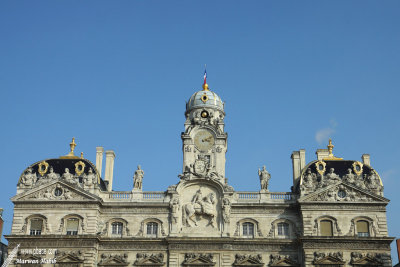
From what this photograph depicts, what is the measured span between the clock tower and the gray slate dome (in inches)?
29.7

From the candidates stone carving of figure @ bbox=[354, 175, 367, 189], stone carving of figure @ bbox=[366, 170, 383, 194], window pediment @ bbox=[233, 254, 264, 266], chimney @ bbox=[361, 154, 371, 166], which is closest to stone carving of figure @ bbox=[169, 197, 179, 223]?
window pediment @ bbox=[233, 254, 264, 266]

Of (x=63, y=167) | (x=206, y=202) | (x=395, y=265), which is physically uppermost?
(x=63, y=167)

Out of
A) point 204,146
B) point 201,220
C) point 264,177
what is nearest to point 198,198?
point 201,220

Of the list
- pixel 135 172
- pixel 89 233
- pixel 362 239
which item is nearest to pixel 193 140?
pixel 135 172

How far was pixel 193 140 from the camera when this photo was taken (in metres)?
60.4

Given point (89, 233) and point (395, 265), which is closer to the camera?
point (89, 233)

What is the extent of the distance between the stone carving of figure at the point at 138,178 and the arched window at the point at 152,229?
4262mm

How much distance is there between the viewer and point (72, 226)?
55406mm

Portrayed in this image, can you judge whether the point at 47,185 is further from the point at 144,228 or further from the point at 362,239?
the point at 362,239

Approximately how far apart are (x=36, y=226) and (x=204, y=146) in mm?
18819

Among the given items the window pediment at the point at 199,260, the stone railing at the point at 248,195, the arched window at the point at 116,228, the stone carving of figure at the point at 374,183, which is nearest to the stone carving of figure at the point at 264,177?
the stone railing at the point at 248,195

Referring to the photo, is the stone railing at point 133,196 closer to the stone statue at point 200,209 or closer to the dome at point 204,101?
the stone statue at point 200,209

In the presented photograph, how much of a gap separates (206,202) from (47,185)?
52.2 ft

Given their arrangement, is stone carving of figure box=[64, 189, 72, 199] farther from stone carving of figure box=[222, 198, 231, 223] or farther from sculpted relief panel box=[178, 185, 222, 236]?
stone carving of figure box=[222, 198, 231, 223]
